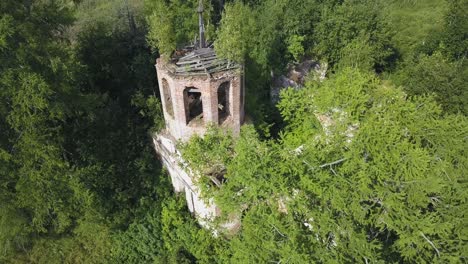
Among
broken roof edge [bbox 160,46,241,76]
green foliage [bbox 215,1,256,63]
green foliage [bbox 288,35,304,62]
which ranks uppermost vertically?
green foliage [bbox 215,1,256,63]

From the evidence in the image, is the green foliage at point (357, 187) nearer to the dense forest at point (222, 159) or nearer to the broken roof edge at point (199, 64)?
the dense forest at point (222, 159)

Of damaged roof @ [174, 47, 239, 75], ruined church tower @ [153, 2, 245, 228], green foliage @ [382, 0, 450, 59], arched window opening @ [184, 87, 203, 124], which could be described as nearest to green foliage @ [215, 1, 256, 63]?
damaged roof @ [174, 47, 239, 75]

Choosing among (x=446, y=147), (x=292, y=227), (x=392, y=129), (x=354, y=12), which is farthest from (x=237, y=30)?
(x=354, y=12)

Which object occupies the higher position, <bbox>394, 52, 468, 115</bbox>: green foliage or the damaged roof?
the damaged roof

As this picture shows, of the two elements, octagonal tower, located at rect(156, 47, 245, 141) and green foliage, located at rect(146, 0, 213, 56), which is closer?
octagonal tower, located at rect(156, 47, 245, 141)

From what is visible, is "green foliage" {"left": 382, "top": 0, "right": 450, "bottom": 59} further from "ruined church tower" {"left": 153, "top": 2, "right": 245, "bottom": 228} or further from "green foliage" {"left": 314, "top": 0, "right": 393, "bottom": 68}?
"ruined church tower" {"left": 153, "top": 2, "right": 245, "bottom": 228}

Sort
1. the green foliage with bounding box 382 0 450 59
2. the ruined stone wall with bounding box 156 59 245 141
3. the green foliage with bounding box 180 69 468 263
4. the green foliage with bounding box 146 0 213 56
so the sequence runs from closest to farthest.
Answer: the green foliage with bounding box 180 69 468 263
the ruined stone wall with bounding box 156 59 245 141
the green foliage with bounding box 146 0 213 56
the green foliage with bounding box 382 0 450 59

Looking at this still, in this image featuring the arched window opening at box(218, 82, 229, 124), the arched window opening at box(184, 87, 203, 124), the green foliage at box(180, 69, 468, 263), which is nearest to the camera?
Result: the green foliage at box(180, 69, 468, 263)
